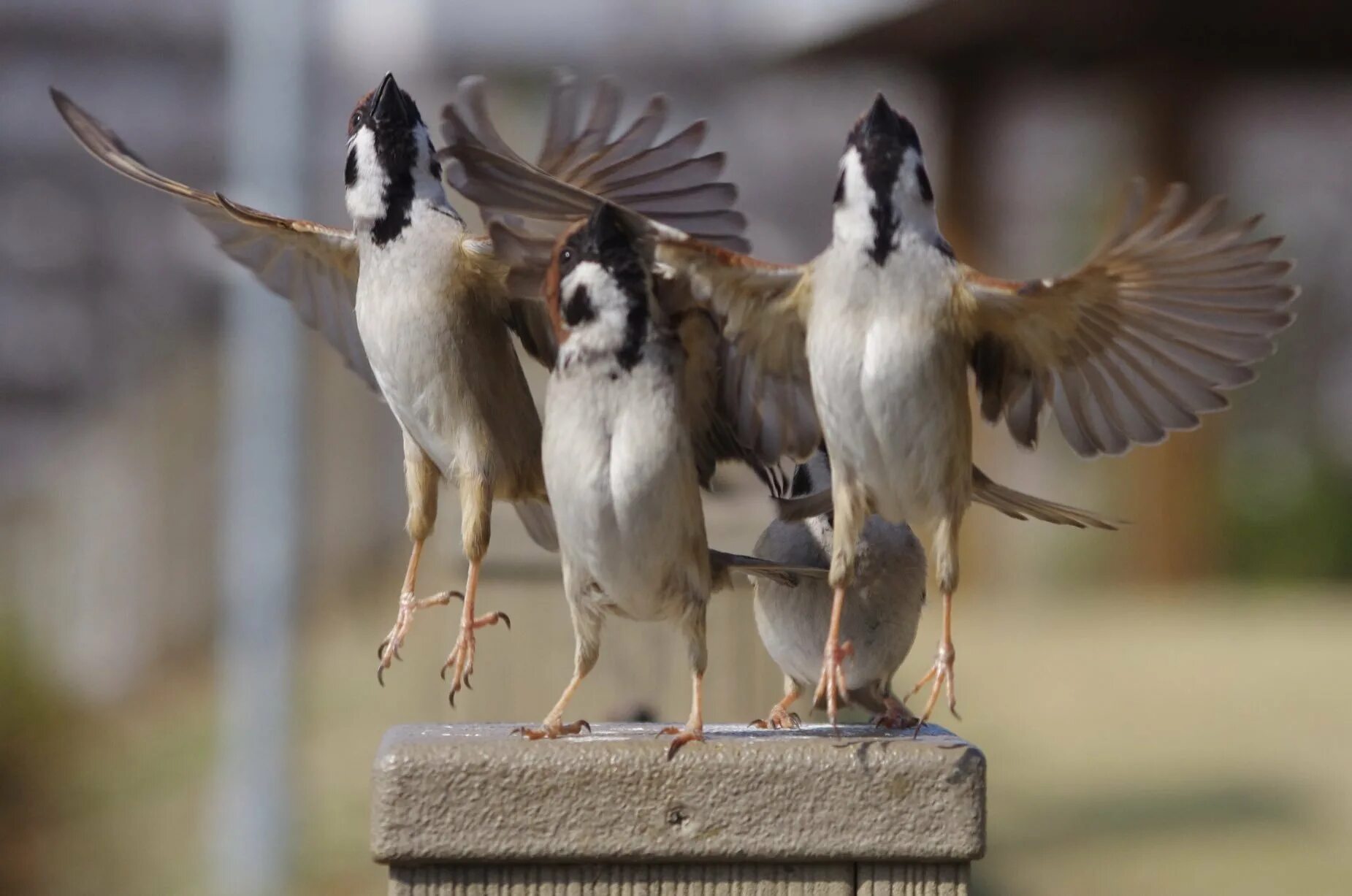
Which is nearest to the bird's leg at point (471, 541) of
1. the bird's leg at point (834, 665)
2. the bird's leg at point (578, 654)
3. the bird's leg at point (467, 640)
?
the bird's leg at point (467, 640)

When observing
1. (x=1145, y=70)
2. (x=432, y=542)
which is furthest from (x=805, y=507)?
(x=1145, y=70)

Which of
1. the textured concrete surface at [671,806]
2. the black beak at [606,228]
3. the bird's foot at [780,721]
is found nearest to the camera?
the textured concrete surface at [671,806]

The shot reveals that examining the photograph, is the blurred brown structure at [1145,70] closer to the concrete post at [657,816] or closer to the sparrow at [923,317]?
the sparrow at [923,317]

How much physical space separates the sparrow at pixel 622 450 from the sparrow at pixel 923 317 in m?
0.09

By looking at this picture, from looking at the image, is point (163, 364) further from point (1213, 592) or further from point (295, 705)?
point (1213, 592)

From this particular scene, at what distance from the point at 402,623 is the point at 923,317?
912mm

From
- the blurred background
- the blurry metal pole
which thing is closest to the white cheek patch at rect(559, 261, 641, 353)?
the blurred background

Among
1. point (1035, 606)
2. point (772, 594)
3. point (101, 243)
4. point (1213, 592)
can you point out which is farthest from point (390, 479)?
point (772, 594)

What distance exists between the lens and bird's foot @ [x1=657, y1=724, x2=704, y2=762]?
2.31m

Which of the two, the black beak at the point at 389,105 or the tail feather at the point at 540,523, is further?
the tail feather at the point at 540,523

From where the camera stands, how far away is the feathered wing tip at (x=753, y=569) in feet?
8.78

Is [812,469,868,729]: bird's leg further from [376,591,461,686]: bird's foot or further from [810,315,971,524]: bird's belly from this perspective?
[376,591,461,686]: bird's foot

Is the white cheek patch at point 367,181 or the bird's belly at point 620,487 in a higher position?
the white cheek patch at point 367,181

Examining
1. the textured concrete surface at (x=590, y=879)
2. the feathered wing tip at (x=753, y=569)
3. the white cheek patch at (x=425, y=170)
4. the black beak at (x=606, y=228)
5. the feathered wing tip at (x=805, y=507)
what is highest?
the white cheek patch at (x=425, y=170)
